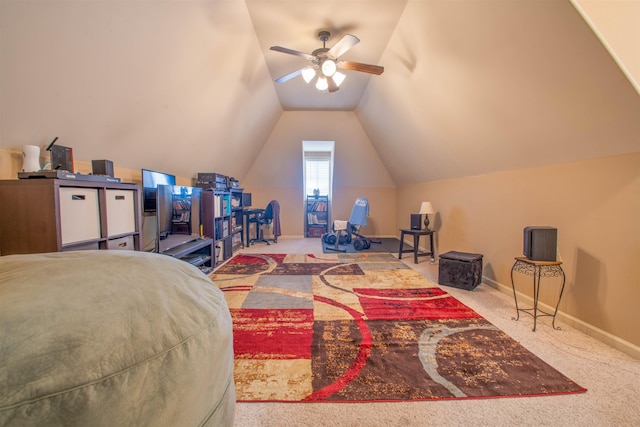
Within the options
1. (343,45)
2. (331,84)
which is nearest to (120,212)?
(343,45)

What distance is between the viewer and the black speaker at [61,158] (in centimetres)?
185

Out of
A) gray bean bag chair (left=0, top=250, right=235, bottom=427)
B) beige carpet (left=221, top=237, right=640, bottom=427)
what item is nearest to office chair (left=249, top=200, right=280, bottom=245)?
beige carpet (left=221, top=237, right=640, bottom=427)

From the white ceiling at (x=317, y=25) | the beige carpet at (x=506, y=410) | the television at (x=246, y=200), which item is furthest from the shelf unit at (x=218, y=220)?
the beige carpet at (x=506, y=410)

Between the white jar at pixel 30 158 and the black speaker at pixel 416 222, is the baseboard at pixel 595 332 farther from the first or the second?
the white jar at pixel 30 158

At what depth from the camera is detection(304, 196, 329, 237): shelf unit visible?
6.91 metres

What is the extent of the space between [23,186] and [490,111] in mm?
3789

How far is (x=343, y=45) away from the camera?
2.65 meters

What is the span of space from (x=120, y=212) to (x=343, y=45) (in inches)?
102

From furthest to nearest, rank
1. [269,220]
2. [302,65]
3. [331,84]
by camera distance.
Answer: [269,220] < [302,65] < [331,84]

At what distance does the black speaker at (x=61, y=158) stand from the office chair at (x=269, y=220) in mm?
4042

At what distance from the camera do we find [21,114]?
5.58 ft

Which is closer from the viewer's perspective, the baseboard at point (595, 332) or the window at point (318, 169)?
the baseboard at point (595, 332)

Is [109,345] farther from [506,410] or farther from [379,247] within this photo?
[379,247]

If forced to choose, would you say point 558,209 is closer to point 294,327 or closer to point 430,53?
point 430,53
